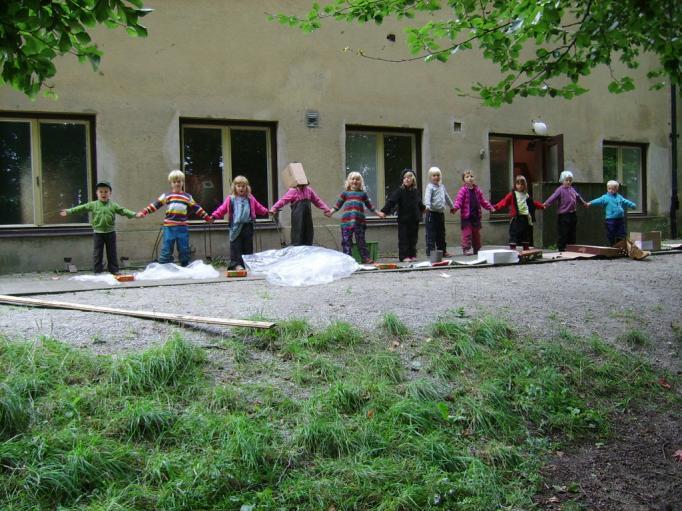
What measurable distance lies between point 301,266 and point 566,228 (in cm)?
677

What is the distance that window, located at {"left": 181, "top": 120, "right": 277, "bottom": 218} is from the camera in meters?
11.8

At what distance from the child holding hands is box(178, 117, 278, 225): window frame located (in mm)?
2904

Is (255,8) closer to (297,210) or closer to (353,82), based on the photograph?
(353,82)

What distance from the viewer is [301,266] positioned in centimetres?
824

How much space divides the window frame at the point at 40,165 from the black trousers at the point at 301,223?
11.4ft

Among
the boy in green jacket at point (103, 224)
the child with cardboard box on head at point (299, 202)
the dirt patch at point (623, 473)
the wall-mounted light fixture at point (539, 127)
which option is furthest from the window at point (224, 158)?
the dirt patch at point (623, 473)

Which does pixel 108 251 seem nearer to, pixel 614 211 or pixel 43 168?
pixel 43 168

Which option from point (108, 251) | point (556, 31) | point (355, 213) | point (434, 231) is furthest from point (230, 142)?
point (556, 31)

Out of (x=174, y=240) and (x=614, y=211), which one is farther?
(x=614, y=211)

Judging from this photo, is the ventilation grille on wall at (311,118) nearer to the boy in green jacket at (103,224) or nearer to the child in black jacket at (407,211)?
the child in black jacket at (407,211)

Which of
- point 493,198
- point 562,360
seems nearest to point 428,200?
point 493,198

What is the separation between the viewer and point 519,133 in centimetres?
1462

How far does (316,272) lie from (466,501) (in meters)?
4.76

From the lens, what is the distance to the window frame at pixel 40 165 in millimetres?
10562
